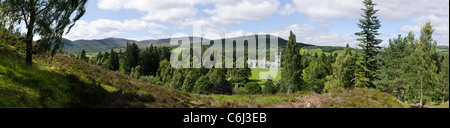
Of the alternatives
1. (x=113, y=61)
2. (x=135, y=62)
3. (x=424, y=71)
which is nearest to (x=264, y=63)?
(x=135, y=62)

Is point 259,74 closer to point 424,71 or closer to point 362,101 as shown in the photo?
point 424,71

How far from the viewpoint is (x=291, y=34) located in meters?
43.9

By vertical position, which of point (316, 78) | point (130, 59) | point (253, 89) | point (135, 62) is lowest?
point (253, 89)

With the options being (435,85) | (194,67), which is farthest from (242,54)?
(435,85)

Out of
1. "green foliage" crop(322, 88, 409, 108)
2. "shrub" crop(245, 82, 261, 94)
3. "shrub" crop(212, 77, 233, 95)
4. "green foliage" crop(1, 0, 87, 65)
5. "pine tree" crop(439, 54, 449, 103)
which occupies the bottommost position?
"shrub" crop(245, 82, 261, 94)

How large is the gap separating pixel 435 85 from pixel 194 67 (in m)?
88.3

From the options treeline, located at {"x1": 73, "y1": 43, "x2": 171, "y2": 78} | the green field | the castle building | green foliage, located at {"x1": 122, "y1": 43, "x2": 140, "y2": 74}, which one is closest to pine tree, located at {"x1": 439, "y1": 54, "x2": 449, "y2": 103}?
the green field

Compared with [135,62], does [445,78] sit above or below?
below

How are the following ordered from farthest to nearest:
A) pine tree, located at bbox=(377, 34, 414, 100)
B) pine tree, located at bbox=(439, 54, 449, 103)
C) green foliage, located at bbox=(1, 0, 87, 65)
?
pine tree, located at bbox=(377, 34, 414, 100)
pine tree, located at bbox=(439, 54, 449, 103)
green foliage, located at bbox=(1, 0, 87, 65)

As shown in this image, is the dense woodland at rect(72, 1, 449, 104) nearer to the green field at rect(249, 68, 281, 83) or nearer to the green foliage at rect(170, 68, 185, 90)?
the green foliage at rect(170, 68, 185, 90)

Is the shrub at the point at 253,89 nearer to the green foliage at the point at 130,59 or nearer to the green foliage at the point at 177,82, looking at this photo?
the green foliage at the point at 177,82

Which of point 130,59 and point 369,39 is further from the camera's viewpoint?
point 130,59

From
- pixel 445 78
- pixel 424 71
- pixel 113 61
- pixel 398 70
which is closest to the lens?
pixel 445 78

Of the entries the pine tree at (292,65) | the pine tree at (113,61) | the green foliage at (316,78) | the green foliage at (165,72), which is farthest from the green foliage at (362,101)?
the pine tree at (113,61)
